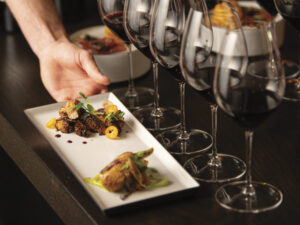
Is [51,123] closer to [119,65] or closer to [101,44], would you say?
[119,65]

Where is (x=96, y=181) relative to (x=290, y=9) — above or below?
below

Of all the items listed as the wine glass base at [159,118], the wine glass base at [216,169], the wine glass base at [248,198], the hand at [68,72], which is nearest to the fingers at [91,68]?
the hand at [68,72]

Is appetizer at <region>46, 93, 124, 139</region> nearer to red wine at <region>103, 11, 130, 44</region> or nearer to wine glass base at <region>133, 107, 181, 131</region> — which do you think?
wine glass base at <region>133, 107, 181, 131</region>

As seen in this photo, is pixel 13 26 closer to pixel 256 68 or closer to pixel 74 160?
pixel 74 160

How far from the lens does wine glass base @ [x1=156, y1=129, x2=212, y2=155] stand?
126 cm

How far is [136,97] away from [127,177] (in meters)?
0.57

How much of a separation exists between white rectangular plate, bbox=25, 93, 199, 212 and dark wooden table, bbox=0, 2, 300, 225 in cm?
2

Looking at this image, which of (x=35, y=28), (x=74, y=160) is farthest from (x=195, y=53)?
(x=35, y=28)

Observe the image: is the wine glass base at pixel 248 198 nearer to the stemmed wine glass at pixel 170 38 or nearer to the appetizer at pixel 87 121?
the stemmed wine glass at pixel 170 38

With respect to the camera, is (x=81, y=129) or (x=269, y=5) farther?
(x=269, y=5)

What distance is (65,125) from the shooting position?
1321mm

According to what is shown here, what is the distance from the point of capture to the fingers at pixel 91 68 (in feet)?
4.98

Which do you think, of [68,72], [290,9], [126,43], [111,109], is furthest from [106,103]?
[290,9]

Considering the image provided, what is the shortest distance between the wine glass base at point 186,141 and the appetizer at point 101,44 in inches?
19.9
